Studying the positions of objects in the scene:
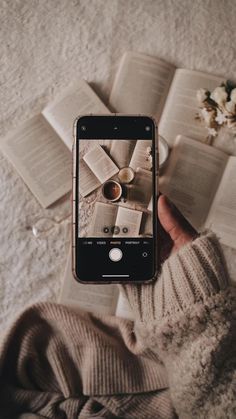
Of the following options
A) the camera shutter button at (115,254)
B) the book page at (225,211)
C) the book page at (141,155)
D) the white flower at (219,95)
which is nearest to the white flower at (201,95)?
the white flower at (219,95)

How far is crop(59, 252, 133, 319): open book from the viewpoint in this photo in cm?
86

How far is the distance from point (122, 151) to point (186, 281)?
0.22 metres

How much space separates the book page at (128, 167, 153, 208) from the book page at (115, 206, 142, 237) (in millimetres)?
24

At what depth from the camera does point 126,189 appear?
0.68m

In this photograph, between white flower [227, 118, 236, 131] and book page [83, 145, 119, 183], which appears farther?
white flower [227, 118, 236, 131]

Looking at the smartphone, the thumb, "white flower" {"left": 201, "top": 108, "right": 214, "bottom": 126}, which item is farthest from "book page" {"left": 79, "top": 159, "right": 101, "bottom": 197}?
"white flower" {"left": 201, "top": 108, "right": 214, "bottom": 126}

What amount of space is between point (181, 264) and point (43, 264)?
337 mm

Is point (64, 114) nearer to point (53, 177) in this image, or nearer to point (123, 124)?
point (53, 177)

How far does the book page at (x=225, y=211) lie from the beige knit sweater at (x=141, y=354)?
206 mm

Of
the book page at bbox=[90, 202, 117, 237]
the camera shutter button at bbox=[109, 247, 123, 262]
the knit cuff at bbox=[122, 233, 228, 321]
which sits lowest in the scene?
the knit cuff at bbox=[122, 233, 228, 321]

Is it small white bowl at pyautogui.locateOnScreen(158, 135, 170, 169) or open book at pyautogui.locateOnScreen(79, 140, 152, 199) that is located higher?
open book at pyautogui.locateOnScreen(79, 140, 152, 199)

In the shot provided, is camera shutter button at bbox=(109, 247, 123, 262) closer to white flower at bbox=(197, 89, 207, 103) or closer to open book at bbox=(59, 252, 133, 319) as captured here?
open book at bbox=(59, 252, 133, 319)

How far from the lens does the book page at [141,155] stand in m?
0.68

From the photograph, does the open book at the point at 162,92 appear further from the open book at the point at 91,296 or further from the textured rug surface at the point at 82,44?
the open book at the point at 91,296
